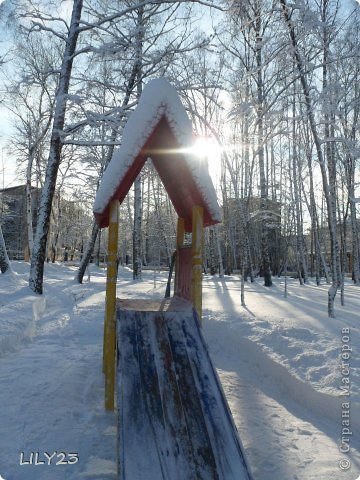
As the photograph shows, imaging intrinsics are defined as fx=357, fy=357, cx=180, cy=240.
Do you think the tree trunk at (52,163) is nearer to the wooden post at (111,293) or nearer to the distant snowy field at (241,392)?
the distant snowy field at (241,392)

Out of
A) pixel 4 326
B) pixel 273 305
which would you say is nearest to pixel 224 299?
pixel 273 305

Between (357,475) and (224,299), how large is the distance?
24.8ft

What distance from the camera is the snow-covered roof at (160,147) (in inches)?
147

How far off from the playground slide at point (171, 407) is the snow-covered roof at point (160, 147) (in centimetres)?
134

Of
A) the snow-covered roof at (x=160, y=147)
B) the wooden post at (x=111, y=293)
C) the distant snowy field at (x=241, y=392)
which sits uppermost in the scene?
the snow-covered roof at (x=160, y=147)

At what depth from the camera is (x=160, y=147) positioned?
4211 millimetres

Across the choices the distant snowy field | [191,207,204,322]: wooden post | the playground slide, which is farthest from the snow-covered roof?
the distant snowy field

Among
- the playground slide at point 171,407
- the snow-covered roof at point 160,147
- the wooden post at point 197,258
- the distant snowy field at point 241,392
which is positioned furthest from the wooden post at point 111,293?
the wooden post at point 197,258

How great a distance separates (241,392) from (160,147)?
3.28 metres

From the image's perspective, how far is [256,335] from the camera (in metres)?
6.15

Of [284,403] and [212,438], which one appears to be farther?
[284,403]

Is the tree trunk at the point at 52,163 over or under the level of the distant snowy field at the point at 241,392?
over

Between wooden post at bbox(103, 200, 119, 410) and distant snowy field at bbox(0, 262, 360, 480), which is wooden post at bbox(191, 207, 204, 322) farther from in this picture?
distant snowy field at bbox(0, 262, 360, 480)

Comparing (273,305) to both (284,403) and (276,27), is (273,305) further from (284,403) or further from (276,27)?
(276,27)
